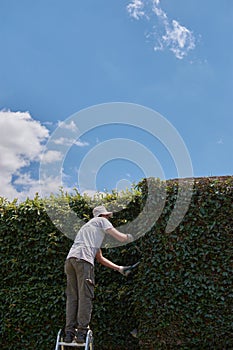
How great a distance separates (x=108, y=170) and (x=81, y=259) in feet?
5.13

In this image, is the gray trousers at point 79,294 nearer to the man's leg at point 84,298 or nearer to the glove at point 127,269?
the man's leg at point 84,298

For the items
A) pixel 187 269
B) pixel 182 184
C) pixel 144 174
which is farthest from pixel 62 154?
pixel 187 269

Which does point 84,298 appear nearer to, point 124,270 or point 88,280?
point 88,280

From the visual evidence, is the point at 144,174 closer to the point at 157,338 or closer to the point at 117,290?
the point at 117,290

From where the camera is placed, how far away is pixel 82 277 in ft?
18.0

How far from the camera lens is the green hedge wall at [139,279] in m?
5.74

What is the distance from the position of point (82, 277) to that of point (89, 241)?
472 millimetres

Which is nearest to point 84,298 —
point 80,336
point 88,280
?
point 88,280

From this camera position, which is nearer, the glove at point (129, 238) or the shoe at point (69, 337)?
the shoe at point (69, 337)

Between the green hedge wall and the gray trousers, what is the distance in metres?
0.86

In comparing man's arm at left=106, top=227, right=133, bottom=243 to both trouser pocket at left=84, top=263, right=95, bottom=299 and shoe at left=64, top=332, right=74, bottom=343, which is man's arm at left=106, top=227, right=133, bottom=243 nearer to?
trouser pocket at left=84, top=263, right=95, bottom=299

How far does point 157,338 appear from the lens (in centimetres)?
579

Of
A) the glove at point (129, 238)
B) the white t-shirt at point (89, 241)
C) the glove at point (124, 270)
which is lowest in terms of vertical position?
the glove at point (124, 270)

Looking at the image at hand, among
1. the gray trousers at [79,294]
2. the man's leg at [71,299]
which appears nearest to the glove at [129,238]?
the gray trousers at [79,294]
